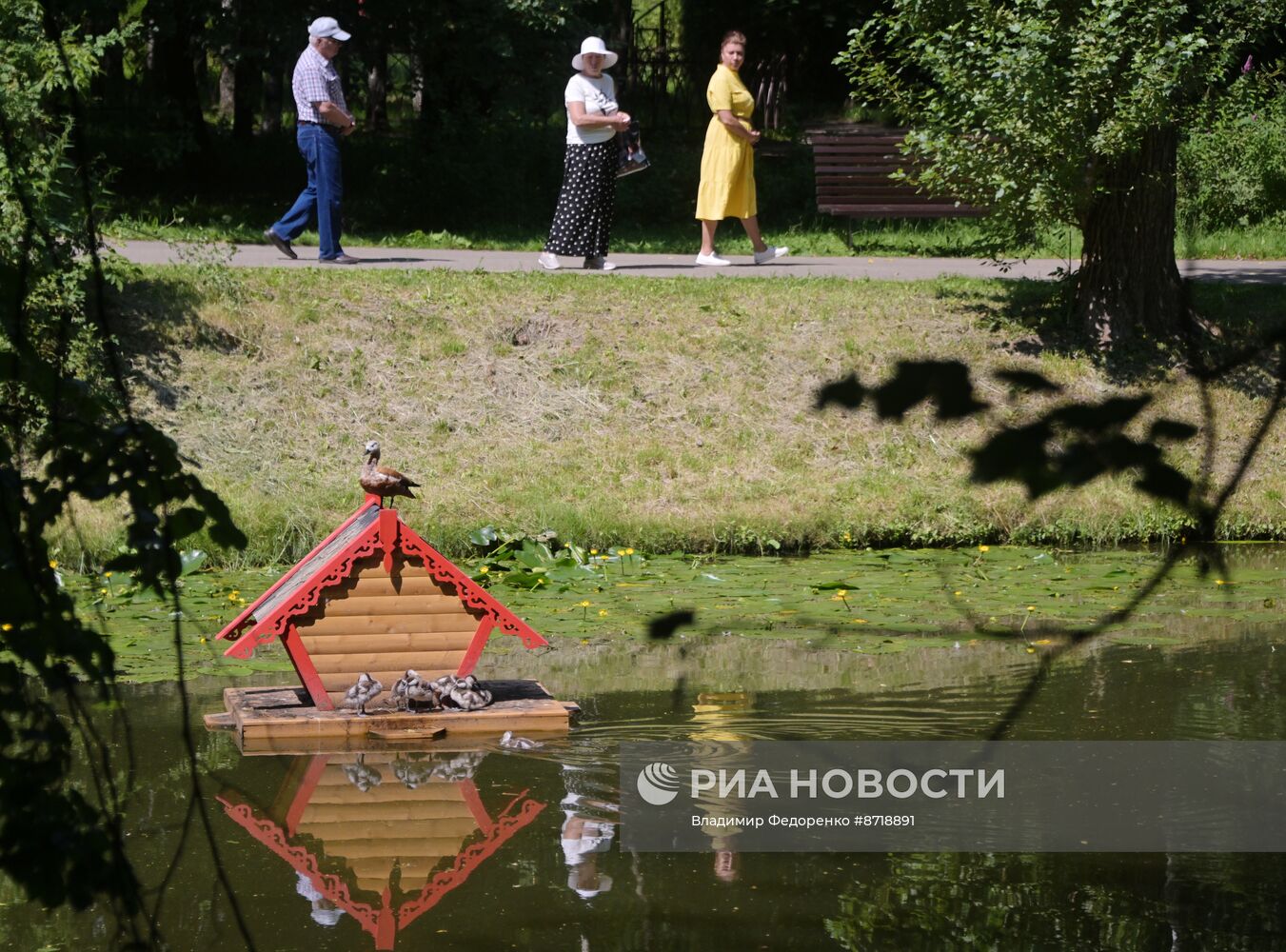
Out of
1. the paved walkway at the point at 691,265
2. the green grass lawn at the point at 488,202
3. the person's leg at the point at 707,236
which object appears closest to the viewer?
the paved walkway at the point at 691,265

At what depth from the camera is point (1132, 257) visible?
12828mm

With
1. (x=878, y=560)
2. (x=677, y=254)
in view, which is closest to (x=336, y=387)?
(x=878, y=560)

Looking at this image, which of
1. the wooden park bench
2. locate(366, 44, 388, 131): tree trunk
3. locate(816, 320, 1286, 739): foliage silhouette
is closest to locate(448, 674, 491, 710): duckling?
locate(816, 320, 1286, 739): foliage silhouette

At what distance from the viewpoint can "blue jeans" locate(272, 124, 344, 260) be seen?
1309cm

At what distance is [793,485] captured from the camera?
1133cm

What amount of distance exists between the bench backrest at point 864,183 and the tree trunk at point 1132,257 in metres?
3.98

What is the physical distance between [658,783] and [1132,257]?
8002 millimetres

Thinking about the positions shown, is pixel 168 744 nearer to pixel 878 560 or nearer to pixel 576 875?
pixel 576 875

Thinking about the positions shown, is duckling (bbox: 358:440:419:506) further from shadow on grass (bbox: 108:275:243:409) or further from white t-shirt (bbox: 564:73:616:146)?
white t-shirt (bbox: 564:73:616:146)

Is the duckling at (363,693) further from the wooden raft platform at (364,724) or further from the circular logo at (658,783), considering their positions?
the circular logo at (658,783)

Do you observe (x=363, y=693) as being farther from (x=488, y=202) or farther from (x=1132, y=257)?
(x=488, y=202)

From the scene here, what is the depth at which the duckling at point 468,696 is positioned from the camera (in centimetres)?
706

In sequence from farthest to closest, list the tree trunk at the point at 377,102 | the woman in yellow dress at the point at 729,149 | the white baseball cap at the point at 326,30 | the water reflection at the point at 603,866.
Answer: the tree trunk at the point at 377,102 → the woman in yellow dress at the point at 729,149 → the white baseball cap at the point at 326,30 → the water reflection at the point at 603,866

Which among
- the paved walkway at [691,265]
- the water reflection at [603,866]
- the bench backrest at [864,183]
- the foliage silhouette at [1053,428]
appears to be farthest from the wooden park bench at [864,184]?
the foliage silhouette at [1053,428]
